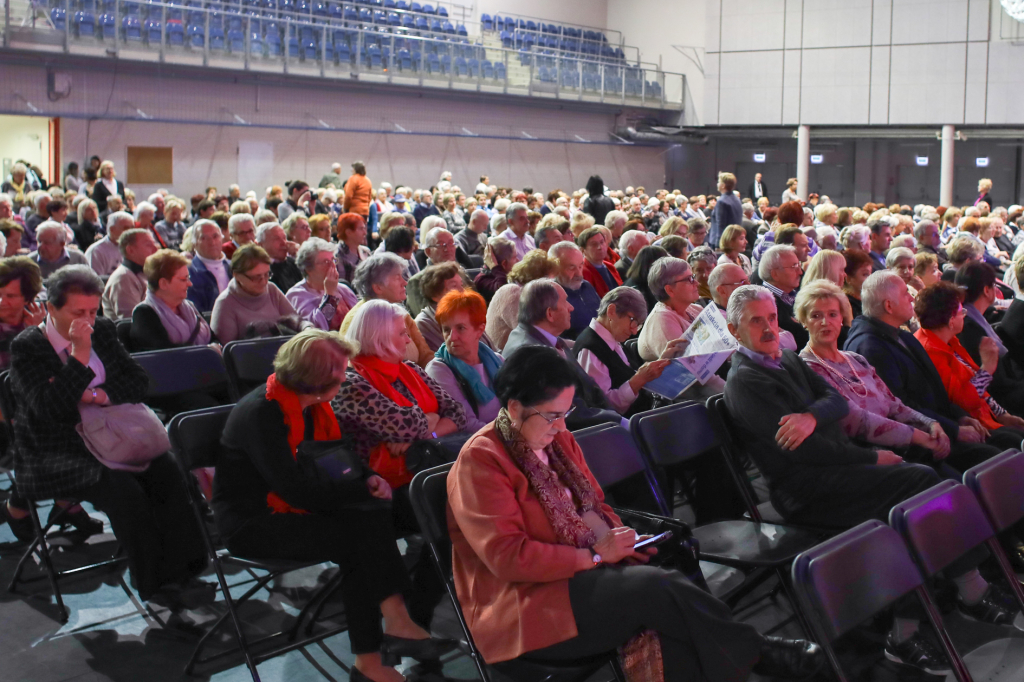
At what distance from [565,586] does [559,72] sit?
21.2m

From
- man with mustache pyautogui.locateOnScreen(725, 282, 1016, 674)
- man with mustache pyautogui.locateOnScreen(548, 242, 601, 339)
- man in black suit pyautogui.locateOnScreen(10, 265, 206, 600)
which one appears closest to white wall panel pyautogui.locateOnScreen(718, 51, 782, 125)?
man with mustache pyautogui.locateOnScreen(548, 242, 601, 339)

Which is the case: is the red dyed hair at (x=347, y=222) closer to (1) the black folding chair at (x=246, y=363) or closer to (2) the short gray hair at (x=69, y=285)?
(1) the black folding chair at (x=246, y=363)

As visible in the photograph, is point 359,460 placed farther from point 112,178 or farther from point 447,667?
point 112,178

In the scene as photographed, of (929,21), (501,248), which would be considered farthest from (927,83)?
(501,248)

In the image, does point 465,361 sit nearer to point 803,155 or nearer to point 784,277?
point 784,277

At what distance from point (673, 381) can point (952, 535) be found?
1.49m

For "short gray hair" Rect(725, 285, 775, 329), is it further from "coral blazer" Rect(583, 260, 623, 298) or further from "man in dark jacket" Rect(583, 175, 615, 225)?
"man in dark jacket" Rect(583, 175, 615, 225)

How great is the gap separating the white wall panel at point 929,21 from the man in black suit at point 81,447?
73.9 ft

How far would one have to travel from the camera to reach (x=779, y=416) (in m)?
3.35

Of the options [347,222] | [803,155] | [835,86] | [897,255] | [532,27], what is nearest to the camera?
[897,255]

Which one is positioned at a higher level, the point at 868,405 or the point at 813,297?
the point at 813,297

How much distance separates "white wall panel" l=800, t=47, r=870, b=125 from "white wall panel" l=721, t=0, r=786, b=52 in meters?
1.08

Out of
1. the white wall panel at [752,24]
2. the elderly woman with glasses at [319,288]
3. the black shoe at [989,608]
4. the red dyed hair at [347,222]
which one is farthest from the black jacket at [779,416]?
the white wall panel at [752,24]

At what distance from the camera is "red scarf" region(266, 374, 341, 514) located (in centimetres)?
293
